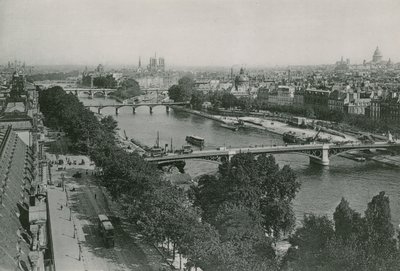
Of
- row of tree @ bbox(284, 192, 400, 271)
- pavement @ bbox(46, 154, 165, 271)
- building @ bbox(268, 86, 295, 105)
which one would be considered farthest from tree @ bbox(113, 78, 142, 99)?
row of tree @ bbox(284, 192, 400, 271)

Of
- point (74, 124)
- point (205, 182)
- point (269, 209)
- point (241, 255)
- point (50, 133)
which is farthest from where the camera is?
point (50, 133)

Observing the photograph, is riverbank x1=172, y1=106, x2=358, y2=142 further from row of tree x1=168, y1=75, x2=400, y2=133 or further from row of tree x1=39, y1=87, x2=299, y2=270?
row of tree x1=39, y1=87, x2=299, y2=270

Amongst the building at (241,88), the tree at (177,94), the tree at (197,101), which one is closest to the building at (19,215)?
the tree at (197,101)

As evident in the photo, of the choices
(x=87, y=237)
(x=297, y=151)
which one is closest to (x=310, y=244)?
(x=87, y=237)

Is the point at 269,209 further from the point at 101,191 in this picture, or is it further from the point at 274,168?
the point at 101,191

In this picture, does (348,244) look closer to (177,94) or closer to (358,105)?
(358,105)

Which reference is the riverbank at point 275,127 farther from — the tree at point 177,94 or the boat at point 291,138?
the tree at point 177,94

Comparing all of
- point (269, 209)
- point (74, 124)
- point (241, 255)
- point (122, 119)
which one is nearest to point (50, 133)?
point (74, 124)
